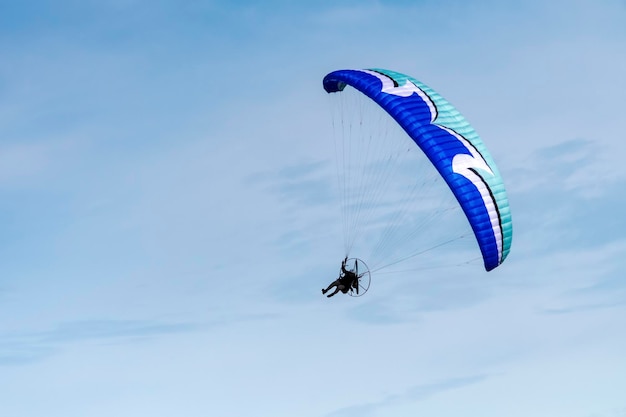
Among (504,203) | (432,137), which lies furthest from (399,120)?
(504,203)

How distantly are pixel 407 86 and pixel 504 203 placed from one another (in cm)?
671

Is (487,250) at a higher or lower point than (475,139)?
lower

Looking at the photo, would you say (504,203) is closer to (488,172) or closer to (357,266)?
(488,172)

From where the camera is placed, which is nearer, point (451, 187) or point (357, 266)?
point (451, 187)

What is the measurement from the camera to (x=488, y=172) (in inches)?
2387

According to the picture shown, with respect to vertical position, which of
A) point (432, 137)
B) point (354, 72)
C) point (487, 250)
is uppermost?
point (354, 72)

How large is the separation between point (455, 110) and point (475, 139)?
176cm

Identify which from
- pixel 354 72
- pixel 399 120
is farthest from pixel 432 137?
pixel 354 72

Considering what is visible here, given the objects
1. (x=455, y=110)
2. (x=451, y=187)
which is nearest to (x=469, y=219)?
(x=451, y=187)

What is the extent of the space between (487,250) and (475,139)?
5.06 meters

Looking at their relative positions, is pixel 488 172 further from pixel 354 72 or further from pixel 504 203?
pixel 354 72

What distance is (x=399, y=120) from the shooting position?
199 feet

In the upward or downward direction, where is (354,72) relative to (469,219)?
upward

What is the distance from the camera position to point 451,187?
194ft
